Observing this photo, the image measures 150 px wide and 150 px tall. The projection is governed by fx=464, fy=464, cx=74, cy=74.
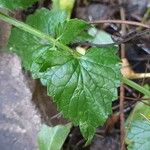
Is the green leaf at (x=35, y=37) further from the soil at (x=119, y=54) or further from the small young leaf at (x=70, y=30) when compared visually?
the soil at (x=119, y=54)

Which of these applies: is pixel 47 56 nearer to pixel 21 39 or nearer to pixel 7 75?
pixel 21 39

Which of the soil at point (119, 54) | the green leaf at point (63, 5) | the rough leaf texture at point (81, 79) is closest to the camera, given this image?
the rough leaf texture at point (81, 79)

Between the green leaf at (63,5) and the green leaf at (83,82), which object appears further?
the green leaf at (63,5)

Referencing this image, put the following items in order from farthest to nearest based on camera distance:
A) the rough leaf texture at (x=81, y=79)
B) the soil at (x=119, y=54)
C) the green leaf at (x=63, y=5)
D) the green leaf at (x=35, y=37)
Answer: the green leaf at (x=63, y=5)
the soil at (x=119, y=54)
the green leaf at (x=35, y=37)
the rough leaf texture at (x=81, y=79)

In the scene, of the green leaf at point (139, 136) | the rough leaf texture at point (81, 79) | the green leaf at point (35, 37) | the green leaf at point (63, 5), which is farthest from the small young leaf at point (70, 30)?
the green leaf at point (63, 5)

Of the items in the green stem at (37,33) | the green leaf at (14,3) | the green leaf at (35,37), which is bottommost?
the green leaf at (35,37)

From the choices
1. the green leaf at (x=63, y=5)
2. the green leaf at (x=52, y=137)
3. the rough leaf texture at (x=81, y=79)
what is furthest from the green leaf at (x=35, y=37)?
the green leaf at (x=63, y=5)

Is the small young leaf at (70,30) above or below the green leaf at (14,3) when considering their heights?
below
